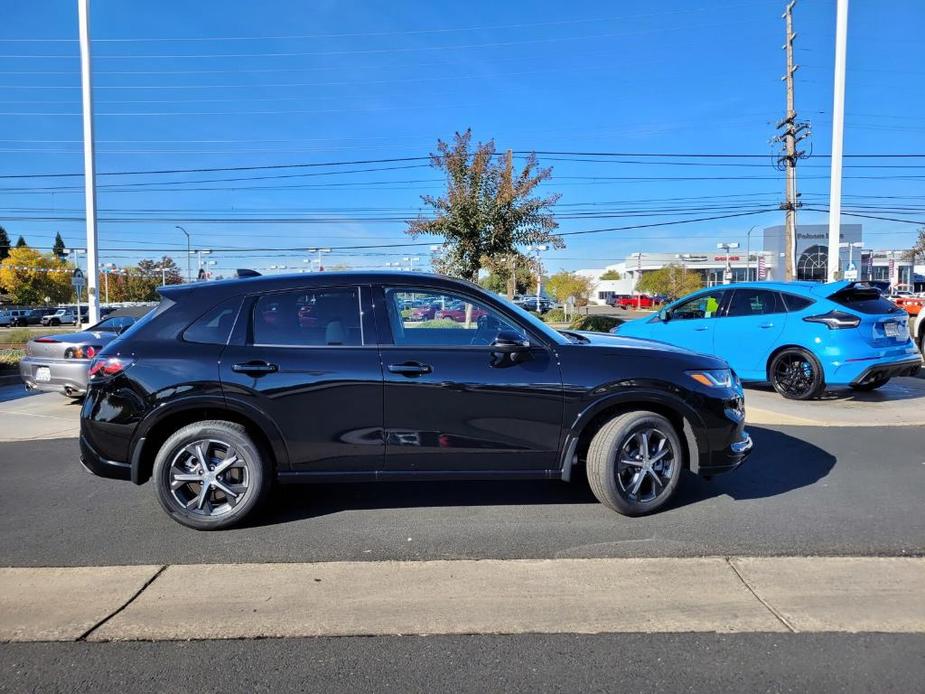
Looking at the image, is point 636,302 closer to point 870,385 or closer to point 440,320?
point 870,385

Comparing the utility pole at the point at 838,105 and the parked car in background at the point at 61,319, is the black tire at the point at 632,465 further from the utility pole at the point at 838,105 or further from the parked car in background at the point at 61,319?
the parked car in background at the point at 61,319

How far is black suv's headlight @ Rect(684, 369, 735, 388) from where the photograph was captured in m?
4.58

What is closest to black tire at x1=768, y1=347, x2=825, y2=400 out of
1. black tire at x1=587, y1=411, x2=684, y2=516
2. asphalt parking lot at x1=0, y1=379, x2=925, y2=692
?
asphalt parking lot at x1=0, y1=379, x2=925, y2=692

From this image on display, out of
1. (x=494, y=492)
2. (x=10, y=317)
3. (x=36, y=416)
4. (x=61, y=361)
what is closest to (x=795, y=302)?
(x=494, y=492)

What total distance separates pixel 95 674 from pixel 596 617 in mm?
2255

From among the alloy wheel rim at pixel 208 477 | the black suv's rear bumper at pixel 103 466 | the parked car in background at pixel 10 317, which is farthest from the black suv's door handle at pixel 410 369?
the parked car in background at pixel 10 317

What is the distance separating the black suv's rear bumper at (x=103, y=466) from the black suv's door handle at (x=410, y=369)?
6.10ft

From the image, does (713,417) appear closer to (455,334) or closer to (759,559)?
(759,559)

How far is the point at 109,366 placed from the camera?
4301 millimetres

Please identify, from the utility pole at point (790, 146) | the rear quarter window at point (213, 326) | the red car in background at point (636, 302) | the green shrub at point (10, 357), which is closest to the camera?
the rear quarter window at point (213, 326)

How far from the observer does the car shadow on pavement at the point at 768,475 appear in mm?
5117

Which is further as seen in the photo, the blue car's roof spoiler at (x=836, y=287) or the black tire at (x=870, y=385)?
the black tire at (x=870, y=385)

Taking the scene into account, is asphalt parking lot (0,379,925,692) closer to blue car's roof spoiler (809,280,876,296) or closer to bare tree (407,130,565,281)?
blue car's roof spoiler (809,280,876,296)

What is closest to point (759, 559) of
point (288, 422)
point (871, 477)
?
point (871, 477)
